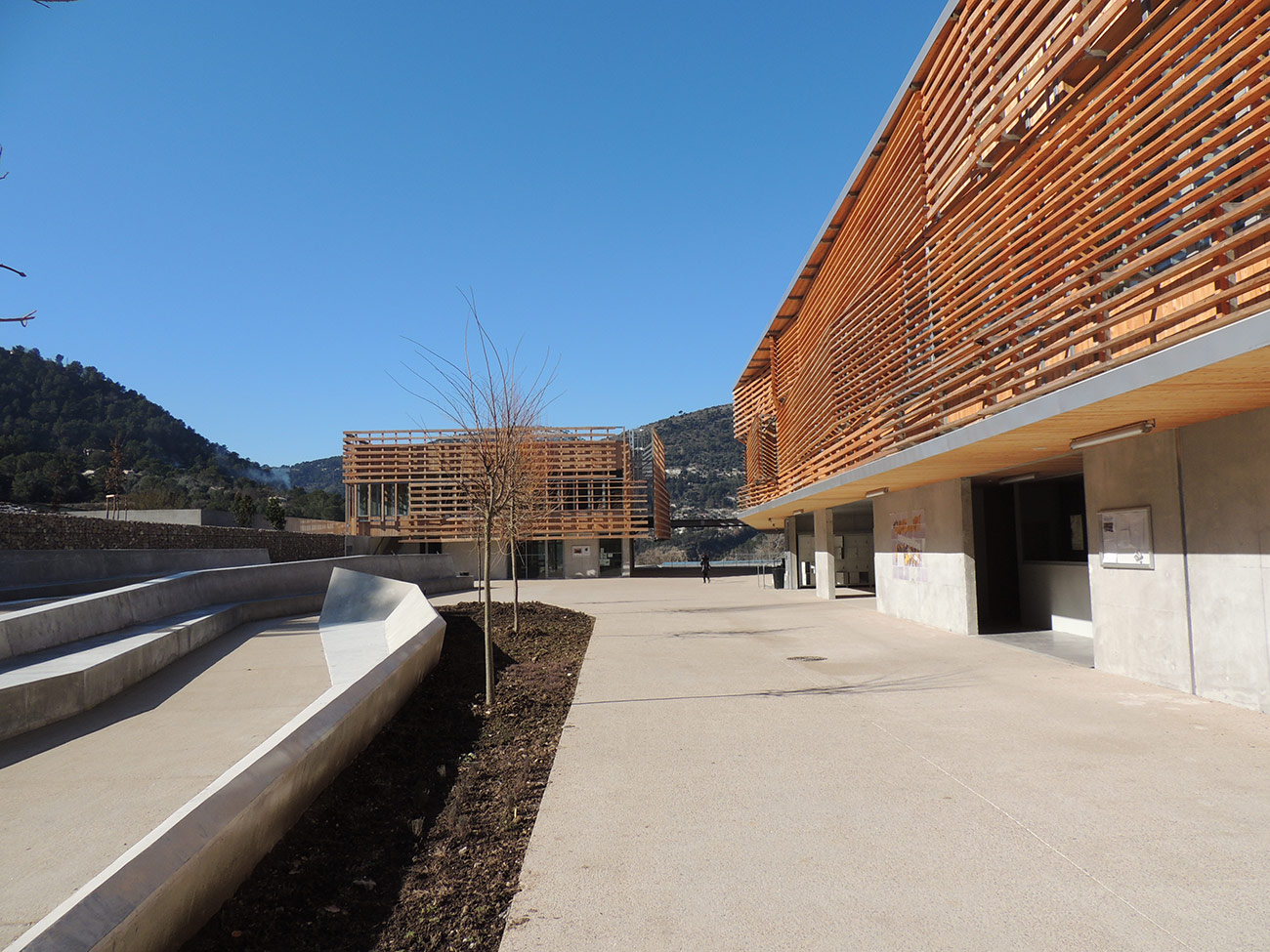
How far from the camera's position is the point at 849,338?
1580cm

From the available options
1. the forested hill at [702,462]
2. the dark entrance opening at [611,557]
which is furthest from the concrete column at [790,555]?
the forested hill at [702,462]

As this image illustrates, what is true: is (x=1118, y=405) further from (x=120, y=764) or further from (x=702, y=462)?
(x=702, y=462)

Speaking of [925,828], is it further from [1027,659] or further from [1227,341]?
[1027,659]

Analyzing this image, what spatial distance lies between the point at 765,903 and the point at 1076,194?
729cm

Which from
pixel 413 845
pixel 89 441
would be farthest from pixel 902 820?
pixel 89 441

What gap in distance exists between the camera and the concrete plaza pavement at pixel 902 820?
343 centimetres

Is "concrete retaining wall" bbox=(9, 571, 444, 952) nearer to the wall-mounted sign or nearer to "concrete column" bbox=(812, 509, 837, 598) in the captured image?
the wall-mounted sign

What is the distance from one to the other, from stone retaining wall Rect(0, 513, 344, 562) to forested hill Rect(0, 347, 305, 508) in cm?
3977

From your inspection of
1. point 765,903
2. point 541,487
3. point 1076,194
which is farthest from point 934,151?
point 541,487

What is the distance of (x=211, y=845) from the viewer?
3.48m

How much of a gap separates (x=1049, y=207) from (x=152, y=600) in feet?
39.5

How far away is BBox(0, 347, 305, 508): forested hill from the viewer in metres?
58.0

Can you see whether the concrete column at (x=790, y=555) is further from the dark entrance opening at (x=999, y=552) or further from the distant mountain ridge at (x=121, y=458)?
the distant mountain ridge at (x=121, y=458)

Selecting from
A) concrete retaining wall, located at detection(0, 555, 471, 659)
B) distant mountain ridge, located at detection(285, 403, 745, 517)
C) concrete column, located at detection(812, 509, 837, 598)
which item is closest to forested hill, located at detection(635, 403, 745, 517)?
distant mountain ridge, located at detection(285, 403, 745, 517)
